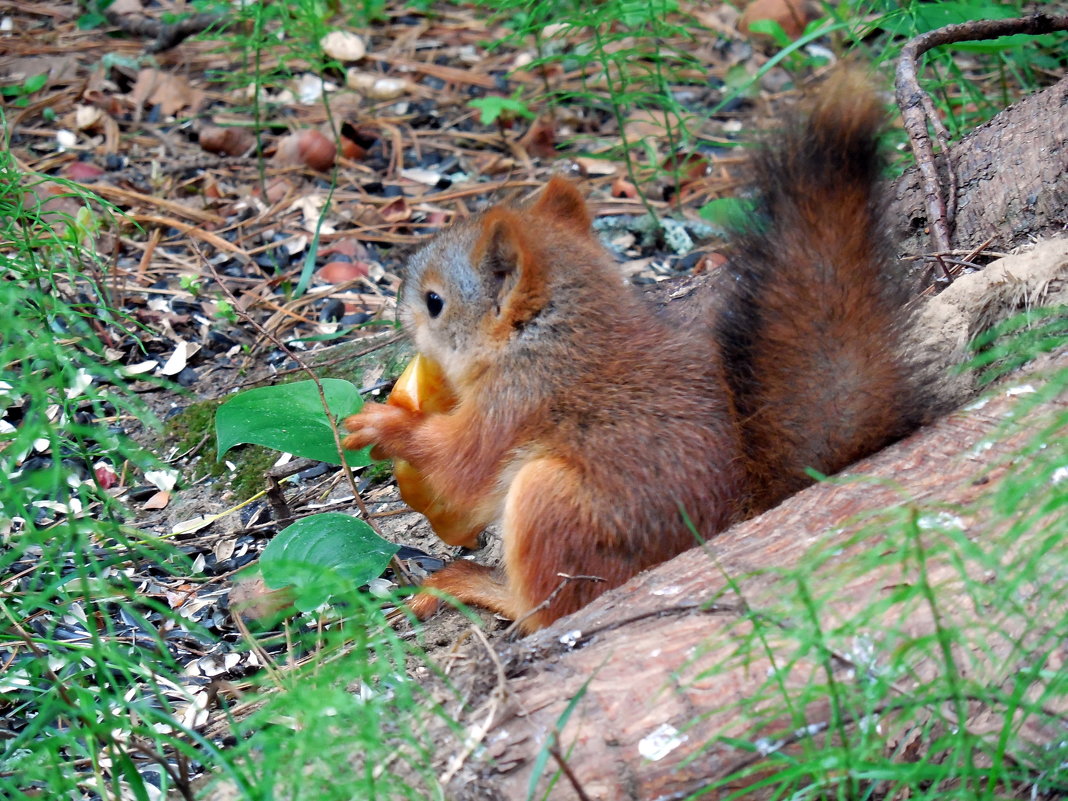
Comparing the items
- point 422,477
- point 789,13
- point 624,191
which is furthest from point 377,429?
point 789,13

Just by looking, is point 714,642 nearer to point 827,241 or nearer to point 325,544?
point 827,241

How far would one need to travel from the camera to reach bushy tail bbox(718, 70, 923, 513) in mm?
1844

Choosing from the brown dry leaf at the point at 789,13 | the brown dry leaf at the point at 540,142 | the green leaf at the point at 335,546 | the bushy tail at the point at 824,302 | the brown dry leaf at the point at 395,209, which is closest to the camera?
the bushy tail at the point at 824,302

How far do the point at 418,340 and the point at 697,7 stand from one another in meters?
3.40

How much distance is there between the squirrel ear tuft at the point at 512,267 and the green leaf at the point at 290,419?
455 millimetres

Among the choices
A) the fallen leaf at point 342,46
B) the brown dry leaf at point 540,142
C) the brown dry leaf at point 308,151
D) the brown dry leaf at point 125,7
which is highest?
the brown dry leaf at point 125,7

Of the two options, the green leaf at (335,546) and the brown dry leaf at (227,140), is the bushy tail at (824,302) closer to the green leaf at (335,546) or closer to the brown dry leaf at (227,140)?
the green leaf at (335,546)

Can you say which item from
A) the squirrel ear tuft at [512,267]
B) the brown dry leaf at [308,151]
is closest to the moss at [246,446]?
the squirrel ear tuft at [512,267]

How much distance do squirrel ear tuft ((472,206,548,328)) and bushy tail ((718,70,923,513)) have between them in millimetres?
496

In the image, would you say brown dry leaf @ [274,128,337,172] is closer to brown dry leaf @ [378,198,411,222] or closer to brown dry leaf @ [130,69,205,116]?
brown dry leaf @ [378,198,411,222]

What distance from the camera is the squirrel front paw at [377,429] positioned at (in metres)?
2.33

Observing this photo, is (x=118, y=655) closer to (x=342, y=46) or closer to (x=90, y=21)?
(x=342, y=46)

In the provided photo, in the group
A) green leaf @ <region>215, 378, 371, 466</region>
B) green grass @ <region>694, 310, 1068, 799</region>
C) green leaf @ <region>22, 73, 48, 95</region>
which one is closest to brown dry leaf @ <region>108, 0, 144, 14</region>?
green leaf @ <region>22, 73, 48, 95</region>

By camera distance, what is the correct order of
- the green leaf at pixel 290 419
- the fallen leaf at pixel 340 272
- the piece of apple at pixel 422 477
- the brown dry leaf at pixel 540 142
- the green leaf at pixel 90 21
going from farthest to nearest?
the green leaf at pixel 90 21 < the brown dry leaf at pixel 540 142 < the fallen leaf at pixel 340 272 < the piece of apple at pixel 422 477 < the green leaf at pixel 290 419
